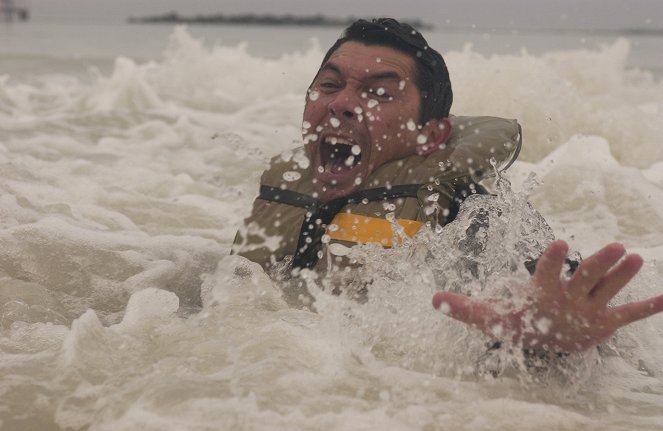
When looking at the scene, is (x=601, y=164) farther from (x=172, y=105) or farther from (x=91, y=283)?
(x=172, y=105)

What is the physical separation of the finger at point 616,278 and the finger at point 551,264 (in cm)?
11

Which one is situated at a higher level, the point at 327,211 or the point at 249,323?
the point at 327,211

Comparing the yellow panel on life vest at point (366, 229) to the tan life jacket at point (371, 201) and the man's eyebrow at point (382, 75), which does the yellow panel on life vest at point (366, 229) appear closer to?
the tan life jacket at point (371, 201)

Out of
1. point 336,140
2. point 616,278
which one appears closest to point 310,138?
point 336,140

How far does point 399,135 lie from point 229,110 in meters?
7.43

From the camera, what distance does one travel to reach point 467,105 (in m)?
8.34

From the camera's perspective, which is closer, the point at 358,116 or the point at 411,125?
the point at 358,116

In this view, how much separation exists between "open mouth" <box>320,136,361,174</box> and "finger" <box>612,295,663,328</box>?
1296 millimetres

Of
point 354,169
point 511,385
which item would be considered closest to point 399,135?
point 354,169

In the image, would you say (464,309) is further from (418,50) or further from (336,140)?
(418,50)

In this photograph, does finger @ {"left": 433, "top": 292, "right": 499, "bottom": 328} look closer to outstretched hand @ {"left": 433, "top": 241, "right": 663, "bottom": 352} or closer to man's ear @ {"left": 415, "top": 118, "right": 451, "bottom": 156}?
outstretched hand @ {"left": 433, "top": 241, "right": 663, "bottom": 352}

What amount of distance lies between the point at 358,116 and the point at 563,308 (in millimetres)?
1235

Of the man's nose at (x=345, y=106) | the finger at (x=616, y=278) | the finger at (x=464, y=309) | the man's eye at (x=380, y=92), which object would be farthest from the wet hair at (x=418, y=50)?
the finger at (x=616, y=278)

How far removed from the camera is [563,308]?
225cm
